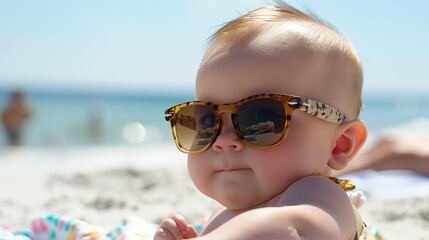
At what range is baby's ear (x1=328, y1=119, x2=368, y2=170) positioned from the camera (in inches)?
81.7

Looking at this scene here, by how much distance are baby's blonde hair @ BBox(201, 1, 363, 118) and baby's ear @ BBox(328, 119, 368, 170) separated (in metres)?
0.07

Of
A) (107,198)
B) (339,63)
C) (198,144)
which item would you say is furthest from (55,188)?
(339,63)

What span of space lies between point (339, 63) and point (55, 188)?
3471mm

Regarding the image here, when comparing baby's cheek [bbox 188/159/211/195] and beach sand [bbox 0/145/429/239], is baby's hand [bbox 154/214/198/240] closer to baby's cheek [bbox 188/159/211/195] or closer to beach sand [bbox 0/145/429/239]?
baby's cheek [bbox 188/159/211/195]

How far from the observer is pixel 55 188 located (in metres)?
4.97

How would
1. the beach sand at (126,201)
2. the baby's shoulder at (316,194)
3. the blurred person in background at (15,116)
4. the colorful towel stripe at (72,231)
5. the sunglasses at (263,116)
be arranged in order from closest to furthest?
the baby's shoulder at (316,194), the sunglasses at (263,116), the colorful towel stripe at (72,231), the beach sand at (126,201), the blurred person in background at (15,116)

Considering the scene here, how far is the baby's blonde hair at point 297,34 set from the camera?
2.02 metres

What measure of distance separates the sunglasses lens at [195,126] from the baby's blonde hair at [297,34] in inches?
7.2

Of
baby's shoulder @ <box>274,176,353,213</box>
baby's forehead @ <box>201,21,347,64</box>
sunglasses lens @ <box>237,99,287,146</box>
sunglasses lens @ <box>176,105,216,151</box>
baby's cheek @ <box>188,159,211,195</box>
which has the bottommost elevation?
baby's cheek @ <box>188,159,211,195</box>

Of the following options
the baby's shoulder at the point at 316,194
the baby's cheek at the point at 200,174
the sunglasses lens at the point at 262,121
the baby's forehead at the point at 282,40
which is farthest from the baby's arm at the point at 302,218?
the baby's forehead at the point at 282,40

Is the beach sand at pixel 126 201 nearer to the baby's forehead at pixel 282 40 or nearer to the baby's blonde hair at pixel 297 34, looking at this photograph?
the baby's blonde hair at pixel 297 34

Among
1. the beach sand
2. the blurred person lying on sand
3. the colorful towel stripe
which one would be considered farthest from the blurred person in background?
the colorful towel stripe

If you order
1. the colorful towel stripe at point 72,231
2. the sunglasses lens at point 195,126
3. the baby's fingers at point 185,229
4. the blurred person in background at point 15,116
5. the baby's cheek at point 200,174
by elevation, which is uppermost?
the sunglasses lens at point 195,126

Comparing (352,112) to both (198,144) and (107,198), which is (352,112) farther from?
(107,198)
